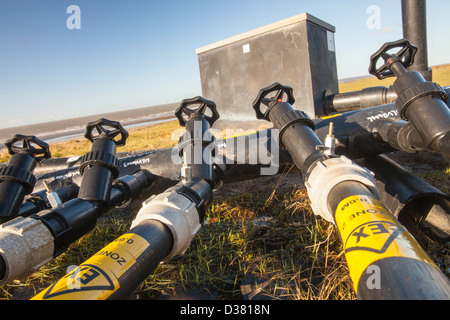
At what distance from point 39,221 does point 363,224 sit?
6.04 ft

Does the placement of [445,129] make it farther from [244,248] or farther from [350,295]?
[244,248]

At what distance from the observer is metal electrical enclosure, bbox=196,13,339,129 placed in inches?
260

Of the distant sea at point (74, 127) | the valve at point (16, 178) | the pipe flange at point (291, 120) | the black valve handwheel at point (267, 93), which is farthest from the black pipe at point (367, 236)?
the distant sea at point (74, 127)

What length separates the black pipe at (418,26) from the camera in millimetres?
5504

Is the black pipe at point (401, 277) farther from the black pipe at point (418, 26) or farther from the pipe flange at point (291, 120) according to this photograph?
the black pipe at point (418, 26)

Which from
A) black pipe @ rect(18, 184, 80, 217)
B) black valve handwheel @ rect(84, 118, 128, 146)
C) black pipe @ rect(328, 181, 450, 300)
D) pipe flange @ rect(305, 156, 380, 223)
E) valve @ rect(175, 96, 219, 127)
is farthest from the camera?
valve @ rect(175, 96, 219, 127)

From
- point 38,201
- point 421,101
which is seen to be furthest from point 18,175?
point 421,101

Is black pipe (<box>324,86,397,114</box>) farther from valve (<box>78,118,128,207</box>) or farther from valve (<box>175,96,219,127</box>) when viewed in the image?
valve (<box>78,118,128,207</box>)

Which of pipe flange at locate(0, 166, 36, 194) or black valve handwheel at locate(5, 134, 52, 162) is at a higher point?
black valve handwheel at locate(5, 134, 52, 162)

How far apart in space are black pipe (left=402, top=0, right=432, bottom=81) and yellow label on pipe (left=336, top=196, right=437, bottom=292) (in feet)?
20.2

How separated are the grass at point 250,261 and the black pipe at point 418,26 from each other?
14.0 feet

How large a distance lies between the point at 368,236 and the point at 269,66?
265 inches

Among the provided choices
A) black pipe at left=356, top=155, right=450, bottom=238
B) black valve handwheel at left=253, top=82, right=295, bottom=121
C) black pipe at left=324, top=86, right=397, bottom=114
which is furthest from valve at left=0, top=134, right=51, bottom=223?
black pipe at left=324, top=86, right=397, bottom=114
